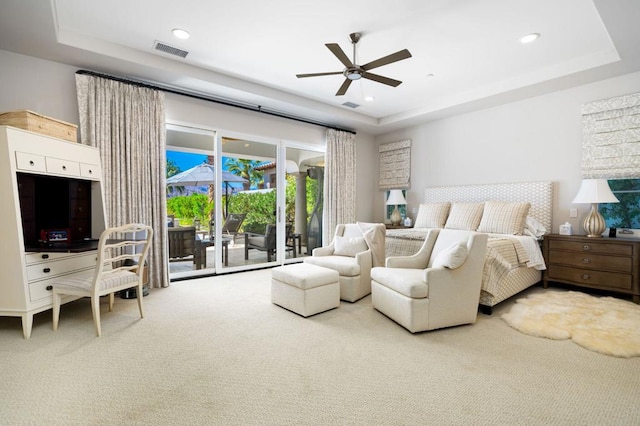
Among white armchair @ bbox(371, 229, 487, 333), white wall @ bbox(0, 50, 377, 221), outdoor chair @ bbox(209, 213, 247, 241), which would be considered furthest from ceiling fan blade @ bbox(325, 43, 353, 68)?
outdoor chair @ bbox(209, 213, 247, 241)

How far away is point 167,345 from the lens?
242 centimetres

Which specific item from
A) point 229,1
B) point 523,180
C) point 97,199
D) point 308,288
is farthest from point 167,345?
point 523,180

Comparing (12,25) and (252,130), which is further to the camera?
(252,130)

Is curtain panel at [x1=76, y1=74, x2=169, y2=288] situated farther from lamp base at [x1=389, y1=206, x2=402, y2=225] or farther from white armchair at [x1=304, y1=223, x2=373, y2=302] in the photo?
lamp base at [x1=389, y1=206, x2=402, y2=225]

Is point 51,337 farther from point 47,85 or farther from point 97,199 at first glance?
point 47,85

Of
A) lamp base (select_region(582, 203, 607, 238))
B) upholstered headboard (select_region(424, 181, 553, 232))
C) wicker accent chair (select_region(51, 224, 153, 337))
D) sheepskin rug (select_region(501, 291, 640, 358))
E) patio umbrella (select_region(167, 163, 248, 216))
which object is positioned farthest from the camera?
patio umbrella (select_region(167, 163, 248, 216))

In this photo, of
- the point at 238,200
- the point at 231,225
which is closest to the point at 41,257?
the point at 231,225

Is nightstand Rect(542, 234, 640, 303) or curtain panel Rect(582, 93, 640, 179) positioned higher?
curtain panel Rect(582, 93, 640, 179)

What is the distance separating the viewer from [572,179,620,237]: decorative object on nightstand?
Result: 3668 mm

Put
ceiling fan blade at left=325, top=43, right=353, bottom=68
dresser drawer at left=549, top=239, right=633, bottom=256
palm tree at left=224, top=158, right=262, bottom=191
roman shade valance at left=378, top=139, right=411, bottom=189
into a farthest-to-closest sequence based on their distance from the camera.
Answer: roman shade valance at left=378, top=139, right=411, bottom=189, palm tree at left=224, top=158, right=262, bottom=191, dresser drawer at left=549, top=239, right=633, bottom=256, ceiling fan blade at left=325, top=43, right=353, bottom=68

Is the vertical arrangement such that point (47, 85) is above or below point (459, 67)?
below

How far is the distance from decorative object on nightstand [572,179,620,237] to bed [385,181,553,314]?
0.52 m

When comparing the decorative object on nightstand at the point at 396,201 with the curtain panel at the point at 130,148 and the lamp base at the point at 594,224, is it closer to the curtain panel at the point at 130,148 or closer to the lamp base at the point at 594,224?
the lamp base at the point at 594,224

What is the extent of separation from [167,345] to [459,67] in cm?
451
